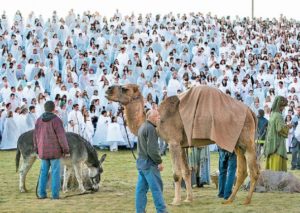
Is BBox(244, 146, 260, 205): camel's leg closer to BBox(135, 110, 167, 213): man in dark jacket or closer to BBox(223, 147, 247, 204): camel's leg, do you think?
BBox(223, 147, 247, 204): camel's leg

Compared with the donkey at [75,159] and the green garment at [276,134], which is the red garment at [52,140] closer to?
the donkey at [75,159]

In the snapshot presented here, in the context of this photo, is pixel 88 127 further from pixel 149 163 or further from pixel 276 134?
pixel 149 163

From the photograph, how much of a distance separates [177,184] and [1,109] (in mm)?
14422

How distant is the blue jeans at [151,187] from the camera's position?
11203 millimetres

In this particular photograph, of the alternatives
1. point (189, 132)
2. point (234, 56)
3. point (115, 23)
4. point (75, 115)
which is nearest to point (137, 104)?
point (189, 132)

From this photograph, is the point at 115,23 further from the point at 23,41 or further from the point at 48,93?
the point at 48,93

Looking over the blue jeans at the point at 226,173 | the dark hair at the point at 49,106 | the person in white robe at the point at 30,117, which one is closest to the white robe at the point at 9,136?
A: the person in white robe at the point at 30,117

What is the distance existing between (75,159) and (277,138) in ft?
13.0

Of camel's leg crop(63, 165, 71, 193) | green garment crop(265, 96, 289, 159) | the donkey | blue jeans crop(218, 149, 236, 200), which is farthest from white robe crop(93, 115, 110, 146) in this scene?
blue jeans crop(218, 149, 236, 200)

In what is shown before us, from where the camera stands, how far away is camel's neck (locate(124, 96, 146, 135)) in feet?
43.5

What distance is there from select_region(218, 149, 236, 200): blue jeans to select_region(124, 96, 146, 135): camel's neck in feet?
5.56

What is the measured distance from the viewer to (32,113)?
26.3 metres

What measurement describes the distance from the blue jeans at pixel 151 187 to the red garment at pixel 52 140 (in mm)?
2716

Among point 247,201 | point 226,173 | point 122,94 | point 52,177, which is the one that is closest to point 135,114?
point 122,94
